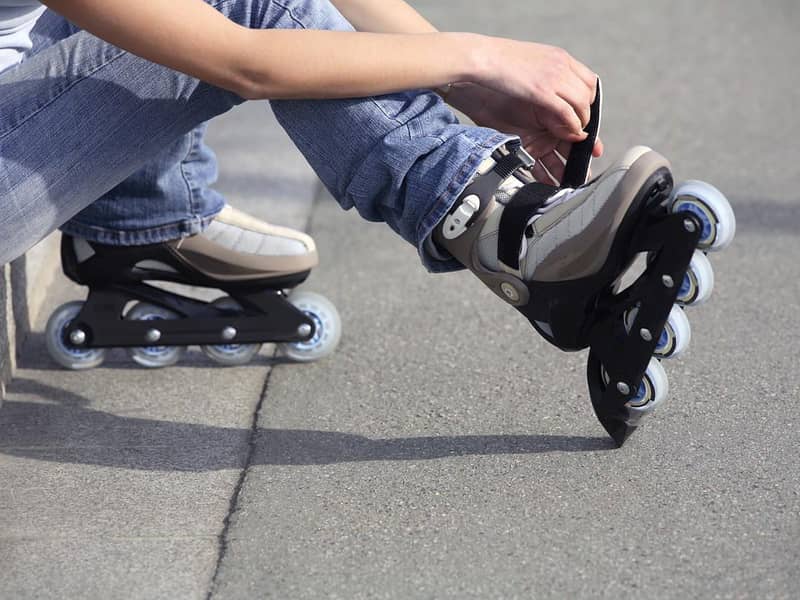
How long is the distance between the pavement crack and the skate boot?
0.13 metres

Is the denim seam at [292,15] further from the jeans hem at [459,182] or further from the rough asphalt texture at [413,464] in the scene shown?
the rough asphalt texture at [413,464]

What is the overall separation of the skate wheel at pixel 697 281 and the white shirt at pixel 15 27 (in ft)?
4.03

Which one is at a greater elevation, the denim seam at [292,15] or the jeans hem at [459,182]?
the denim seam at [292,15]

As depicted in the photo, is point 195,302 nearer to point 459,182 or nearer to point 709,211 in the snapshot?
point 459,182

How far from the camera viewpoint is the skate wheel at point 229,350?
264 centimetres

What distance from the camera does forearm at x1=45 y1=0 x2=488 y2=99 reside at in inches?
70.2

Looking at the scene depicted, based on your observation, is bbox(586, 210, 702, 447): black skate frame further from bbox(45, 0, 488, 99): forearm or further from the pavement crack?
the pavement crack

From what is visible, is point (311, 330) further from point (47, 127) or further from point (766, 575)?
point (766, 575)

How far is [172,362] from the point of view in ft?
8.74

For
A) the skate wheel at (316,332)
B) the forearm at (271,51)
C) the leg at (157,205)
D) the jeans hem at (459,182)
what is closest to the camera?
the forearm at (271,51)

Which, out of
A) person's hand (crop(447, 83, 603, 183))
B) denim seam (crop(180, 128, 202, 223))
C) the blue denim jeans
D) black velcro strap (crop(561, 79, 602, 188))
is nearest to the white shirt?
the blue denim jeans

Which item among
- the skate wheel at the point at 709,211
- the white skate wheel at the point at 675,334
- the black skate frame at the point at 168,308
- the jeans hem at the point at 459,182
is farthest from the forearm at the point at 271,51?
the black skate frame at the point at 168,308

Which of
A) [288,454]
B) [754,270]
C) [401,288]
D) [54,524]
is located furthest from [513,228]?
[754,270]

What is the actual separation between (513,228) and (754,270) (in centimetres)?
142
